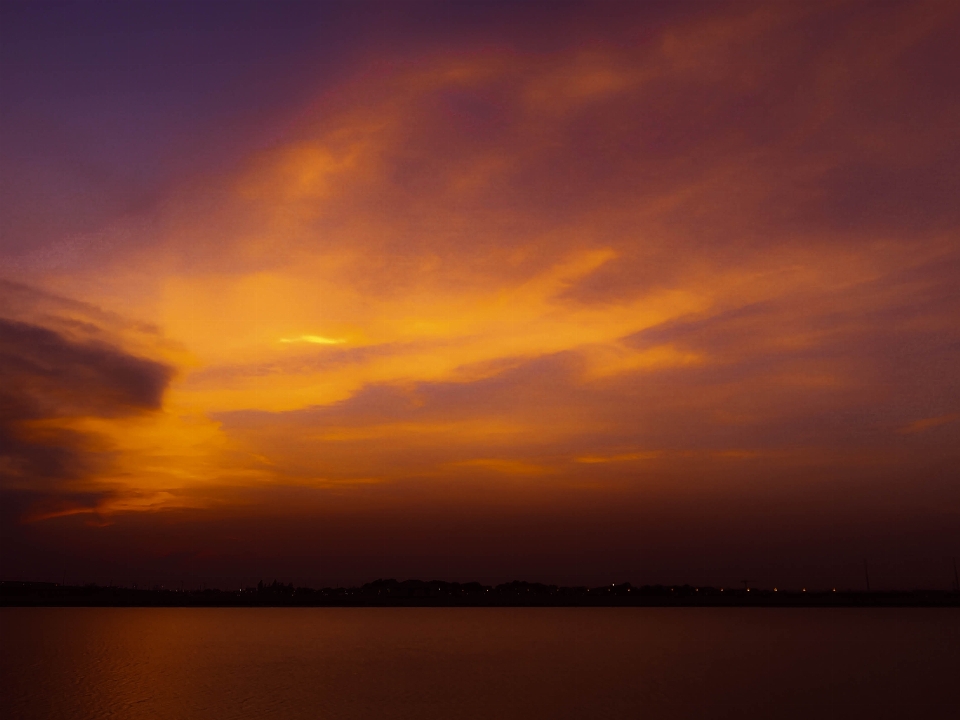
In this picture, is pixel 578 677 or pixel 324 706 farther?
pixel 578 677

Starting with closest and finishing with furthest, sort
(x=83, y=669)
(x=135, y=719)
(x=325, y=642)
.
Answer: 1. (x=135, y=719)
2. (x=83, y=669)
3. (x=325, y=642)

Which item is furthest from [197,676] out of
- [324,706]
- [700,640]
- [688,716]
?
[700,640]

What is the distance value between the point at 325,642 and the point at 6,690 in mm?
52836

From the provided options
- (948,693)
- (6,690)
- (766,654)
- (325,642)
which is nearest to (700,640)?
(766,654)

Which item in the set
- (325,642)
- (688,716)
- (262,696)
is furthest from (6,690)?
(325,642)

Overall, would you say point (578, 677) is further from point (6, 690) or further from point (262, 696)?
point (6, 690)

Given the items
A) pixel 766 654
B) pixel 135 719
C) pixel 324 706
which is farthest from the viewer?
pixel 766 654

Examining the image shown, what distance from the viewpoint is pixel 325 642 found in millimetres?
106562

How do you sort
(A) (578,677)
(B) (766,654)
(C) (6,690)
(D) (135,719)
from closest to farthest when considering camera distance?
(D) (135,719)
(C) (6,690)
(A) (578,677)
(B) (766,654)

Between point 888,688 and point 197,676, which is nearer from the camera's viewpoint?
point 888,688

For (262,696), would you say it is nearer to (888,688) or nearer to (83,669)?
(83,669)

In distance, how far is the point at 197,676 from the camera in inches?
2552

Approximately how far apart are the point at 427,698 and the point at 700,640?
68.2m

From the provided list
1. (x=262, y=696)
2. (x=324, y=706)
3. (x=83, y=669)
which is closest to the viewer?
(x=324, y=706)
